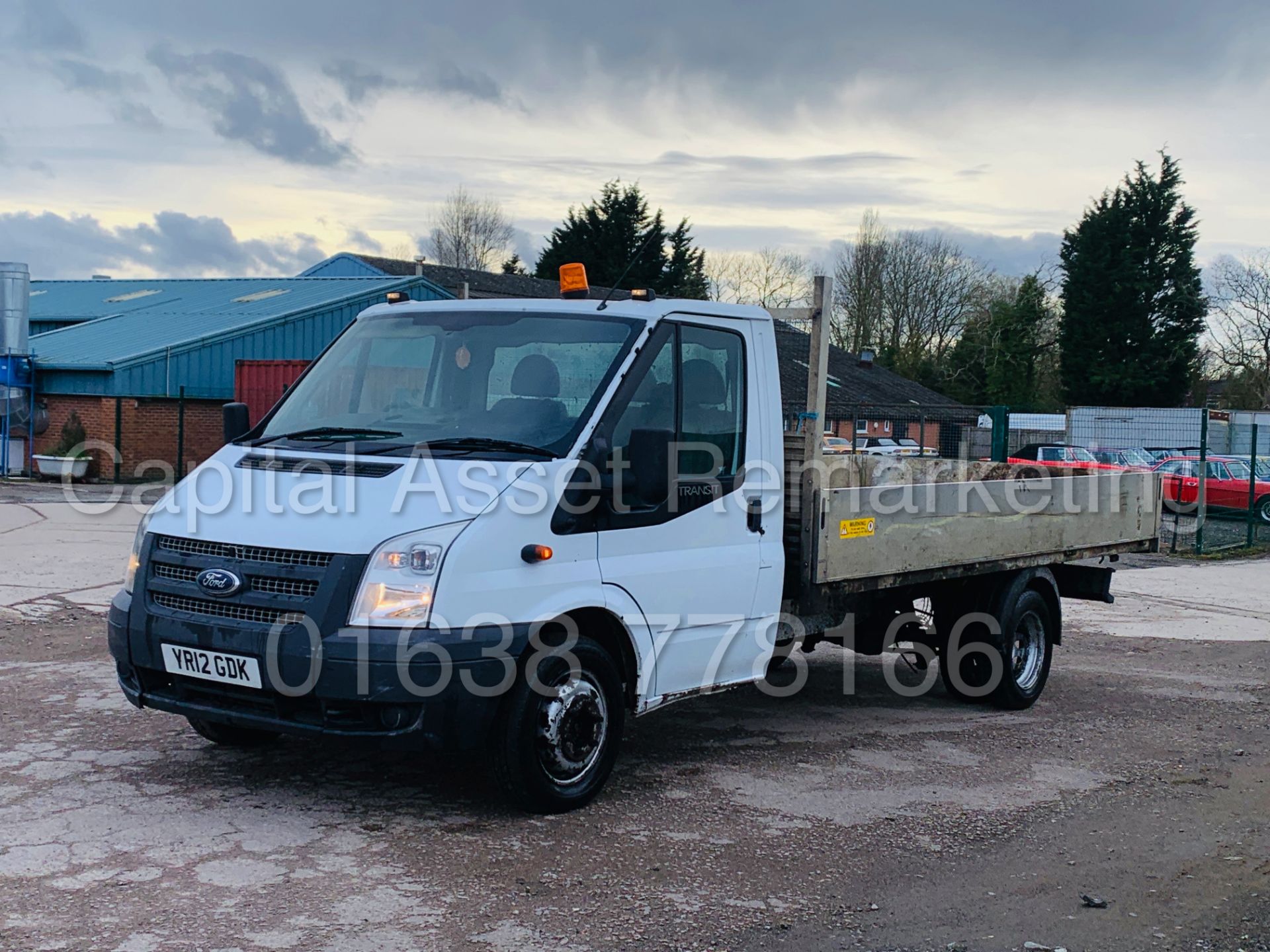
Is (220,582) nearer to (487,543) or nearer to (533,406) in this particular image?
(487,543)

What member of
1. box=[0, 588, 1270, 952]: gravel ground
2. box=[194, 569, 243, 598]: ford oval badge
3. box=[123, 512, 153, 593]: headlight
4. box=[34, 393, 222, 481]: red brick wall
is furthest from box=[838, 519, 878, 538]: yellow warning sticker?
box=[34, 393, 222, 481]: red brick wall

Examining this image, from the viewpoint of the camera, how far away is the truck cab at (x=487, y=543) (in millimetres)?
5223

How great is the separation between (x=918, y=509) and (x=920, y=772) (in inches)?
60.1

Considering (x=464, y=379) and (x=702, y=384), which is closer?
(x=464, y=379)

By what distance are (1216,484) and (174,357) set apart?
2225cm

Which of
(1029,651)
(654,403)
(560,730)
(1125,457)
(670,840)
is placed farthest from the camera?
(1125,457)

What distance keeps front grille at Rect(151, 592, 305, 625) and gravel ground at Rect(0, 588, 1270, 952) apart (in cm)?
86

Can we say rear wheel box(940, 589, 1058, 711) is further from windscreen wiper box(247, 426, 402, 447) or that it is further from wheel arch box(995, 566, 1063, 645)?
windscreen wiper box(247, 426, 402, 447)

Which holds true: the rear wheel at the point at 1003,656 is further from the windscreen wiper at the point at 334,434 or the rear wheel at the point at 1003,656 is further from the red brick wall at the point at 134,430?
the red brick wall at the point at 134,430

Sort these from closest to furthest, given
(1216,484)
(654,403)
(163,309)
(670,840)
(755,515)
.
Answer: (670,840) → (654,403) → (755,515) → (1216,484) → (163,309)

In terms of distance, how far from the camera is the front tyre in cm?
547

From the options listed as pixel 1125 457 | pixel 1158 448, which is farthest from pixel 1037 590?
pixel 1158 448

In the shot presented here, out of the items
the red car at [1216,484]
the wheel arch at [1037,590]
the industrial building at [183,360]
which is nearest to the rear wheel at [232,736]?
the wheel arch at [1037,590]

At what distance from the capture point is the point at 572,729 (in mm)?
5711
